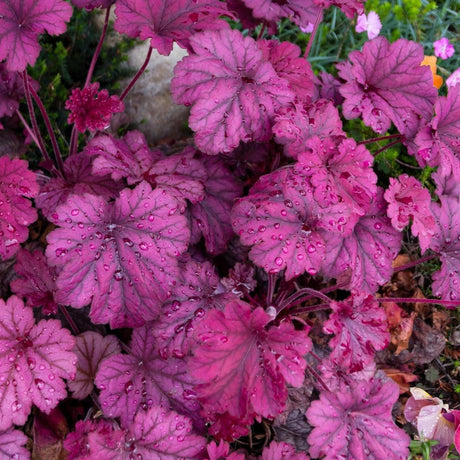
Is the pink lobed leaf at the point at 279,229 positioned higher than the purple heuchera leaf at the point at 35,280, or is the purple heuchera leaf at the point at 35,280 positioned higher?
the pink lobed leaf at the point at 279,229

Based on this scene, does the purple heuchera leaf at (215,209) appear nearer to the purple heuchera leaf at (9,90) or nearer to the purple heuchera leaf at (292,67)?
the purple heuchera leaf at (292,67)

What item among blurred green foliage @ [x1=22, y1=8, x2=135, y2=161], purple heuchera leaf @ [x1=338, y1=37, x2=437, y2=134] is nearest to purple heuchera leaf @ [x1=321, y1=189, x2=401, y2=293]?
purple heuchera leaf @ [x1=338, y1=37, x2=437, y2=134]

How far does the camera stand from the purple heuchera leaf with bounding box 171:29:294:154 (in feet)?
5.59

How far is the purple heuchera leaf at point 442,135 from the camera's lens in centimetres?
183

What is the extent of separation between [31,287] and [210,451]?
917 mm

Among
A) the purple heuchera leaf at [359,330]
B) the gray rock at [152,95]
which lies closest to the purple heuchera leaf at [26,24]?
the gray rock at [152,95]

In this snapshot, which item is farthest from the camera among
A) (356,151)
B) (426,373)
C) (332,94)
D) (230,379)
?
(426,373)

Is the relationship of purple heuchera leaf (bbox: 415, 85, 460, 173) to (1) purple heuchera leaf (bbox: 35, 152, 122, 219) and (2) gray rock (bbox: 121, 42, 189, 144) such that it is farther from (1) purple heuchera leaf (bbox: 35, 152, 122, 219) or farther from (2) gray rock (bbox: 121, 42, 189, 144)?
(2) gray rock (bbox: 121, 42, 189, 144)

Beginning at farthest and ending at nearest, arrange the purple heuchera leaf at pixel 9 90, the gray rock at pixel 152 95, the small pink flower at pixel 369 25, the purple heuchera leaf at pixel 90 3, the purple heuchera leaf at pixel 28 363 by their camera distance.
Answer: the gray rock at pixel 152 95, the small pink flower at pixel 369 25, the purple heuchera leaf at pixel 9 90, the purple heuchera leaf at pixel 90 3, the purple heuchera leaf at pixel 28 363

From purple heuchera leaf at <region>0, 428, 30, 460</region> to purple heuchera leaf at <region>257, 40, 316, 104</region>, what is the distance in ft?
5.23

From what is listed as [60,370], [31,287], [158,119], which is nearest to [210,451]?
[60,370]

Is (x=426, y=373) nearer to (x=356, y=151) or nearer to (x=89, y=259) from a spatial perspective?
(x=356, y=151)

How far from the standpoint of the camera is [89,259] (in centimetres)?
158

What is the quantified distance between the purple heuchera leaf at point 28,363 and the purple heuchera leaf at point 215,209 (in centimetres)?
65
